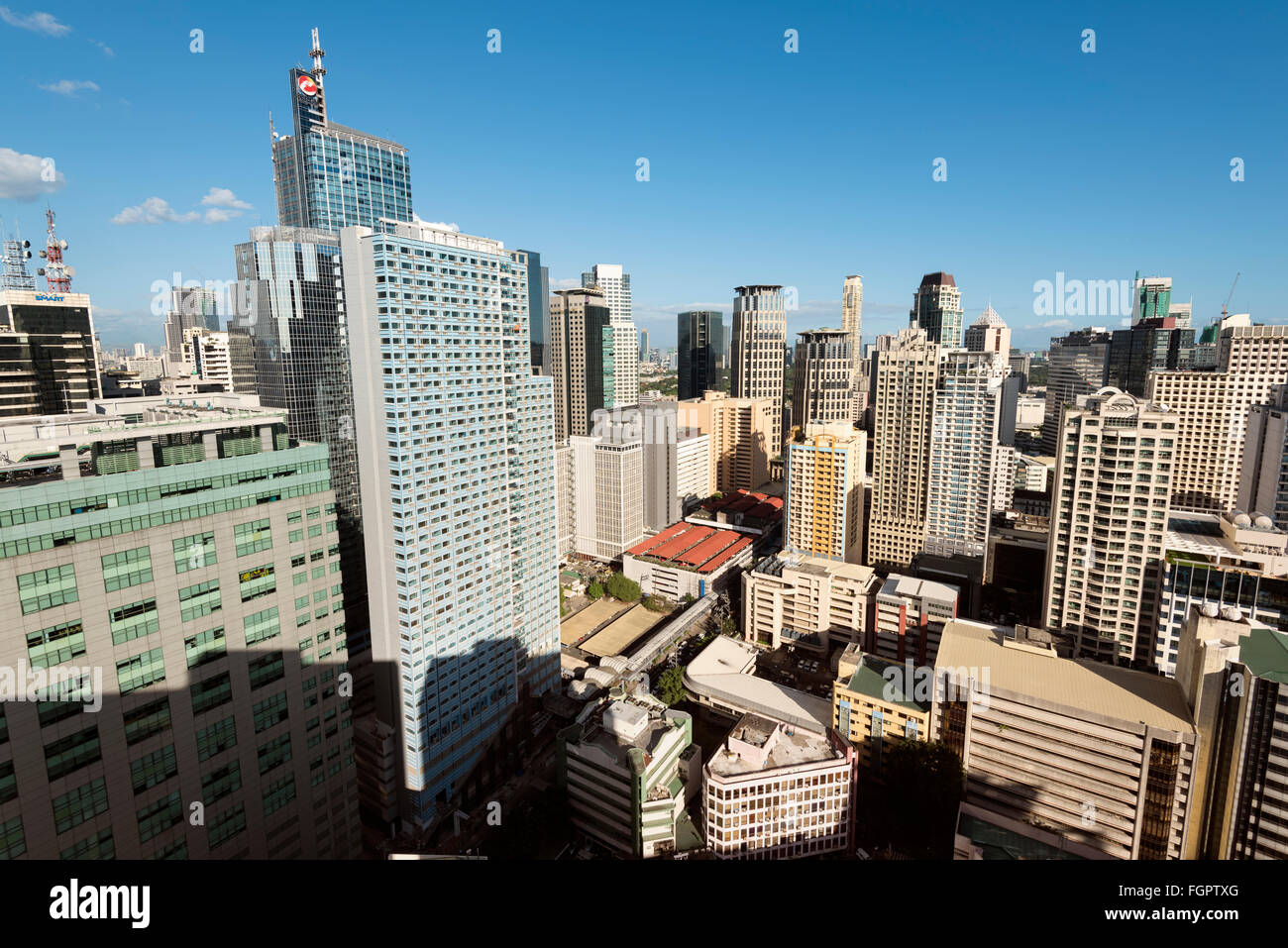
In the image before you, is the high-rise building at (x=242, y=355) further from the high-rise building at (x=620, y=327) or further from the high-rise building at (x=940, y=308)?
the high-rise building at (x=940, y=308)

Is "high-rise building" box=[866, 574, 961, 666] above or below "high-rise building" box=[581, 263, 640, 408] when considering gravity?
below

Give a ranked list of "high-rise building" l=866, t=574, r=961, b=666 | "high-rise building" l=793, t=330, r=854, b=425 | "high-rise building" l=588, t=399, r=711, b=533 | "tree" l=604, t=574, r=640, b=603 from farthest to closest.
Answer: "high-rise building" l=793, t=330, r=854, b=425, "high-rise building" l=588, t=399, r=711, b=533, "tree" l=604, t=574, r=640, b=603, "high-rise building" l=866, t=574, r=961, b=666

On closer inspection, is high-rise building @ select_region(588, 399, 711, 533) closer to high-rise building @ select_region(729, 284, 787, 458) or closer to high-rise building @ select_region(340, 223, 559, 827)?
high-rise building @ select_region(729, 284, 787, 458)

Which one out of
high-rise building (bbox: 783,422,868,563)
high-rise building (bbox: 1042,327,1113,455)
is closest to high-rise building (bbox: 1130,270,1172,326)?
high-rise building (bbox: 1042,327,1113,455)

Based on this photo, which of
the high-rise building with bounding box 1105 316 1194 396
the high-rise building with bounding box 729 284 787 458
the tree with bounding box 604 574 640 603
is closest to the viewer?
the tree with bounding box 604 574 640 603

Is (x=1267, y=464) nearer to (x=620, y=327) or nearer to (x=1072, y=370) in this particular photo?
(x=1072, y=370)

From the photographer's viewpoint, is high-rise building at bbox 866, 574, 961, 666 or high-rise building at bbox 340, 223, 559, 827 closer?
high-rise building at bbox 340, 223, 559, 827

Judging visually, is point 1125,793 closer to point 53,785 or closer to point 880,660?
point 880,660
